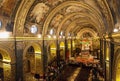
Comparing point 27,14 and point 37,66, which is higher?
point 27,14

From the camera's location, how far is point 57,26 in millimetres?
22734

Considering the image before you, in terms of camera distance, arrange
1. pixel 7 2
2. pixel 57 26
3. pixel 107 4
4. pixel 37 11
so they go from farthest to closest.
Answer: pixel 57 26
pixel 37 11
pixel 7 2
pixel 107 4

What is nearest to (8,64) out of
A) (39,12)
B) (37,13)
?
(37,13)

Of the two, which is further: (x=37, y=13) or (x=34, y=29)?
(x=34, y=29)

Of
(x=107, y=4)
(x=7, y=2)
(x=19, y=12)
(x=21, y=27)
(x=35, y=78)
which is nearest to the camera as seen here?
(x=107, y=4)

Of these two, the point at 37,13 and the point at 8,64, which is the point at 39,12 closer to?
the point at 37,13

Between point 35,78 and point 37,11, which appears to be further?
point 35,78

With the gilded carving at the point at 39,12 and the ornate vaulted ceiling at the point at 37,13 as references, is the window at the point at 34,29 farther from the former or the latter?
the gilded carving at the point at 39,12

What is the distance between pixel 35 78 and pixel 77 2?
1092cm

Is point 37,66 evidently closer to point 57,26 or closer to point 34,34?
point 34,34

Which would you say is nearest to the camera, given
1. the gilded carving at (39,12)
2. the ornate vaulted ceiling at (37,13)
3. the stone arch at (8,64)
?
the ornate vaulted ceiling at (37,13)

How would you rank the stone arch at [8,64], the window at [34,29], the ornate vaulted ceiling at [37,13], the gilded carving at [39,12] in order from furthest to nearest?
1. the window at [34,29]
2. the gilded carving at [39,12]
3. the stone arch at [8,64]
4. the ornate vaulted ceiling at [37,13]

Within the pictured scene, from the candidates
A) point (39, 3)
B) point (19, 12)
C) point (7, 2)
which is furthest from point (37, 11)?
point (7, 2)

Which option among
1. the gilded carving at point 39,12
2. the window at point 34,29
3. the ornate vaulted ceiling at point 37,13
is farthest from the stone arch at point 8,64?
the gilded carving at point 39,12
